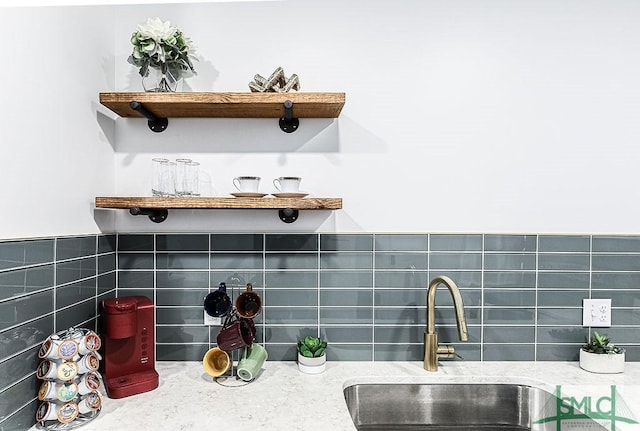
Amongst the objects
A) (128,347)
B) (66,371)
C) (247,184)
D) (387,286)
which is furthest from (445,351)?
(66,371)

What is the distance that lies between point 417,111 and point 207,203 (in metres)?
0.82

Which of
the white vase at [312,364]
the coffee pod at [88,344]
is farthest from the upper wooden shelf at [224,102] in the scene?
the white vase at [312,364]

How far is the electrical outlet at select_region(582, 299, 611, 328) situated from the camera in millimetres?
1648

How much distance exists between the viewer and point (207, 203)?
1407 mm

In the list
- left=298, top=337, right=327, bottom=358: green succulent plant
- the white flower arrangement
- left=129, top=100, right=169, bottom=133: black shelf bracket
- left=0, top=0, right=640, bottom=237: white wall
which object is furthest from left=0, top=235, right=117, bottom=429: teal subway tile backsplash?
left=298, top=337, right=327, bottom=358: green succulent plant

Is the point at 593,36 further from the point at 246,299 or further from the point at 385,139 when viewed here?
the point at 246,299

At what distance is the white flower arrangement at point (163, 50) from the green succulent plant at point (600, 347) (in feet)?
5.53

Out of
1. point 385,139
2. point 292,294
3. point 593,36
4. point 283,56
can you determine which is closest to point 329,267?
point 292,294

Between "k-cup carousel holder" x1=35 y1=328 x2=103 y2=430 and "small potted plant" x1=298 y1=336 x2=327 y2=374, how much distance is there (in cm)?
65

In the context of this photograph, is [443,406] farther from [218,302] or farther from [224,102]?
[224,102]

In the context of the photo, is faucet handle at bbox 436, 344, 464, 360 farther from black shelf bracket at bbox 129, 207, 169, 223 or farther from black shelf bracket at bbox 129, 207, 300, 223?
black shelf bracket at bbox 129, 207, 169, 223

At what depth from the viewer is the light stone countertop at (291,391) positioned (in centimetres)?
120

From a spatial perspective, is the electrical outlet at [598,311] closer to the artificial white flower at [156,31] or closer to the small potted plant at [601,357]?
the small potted plant at [601,357]

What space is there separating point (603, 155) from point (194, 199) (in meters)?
1.46
